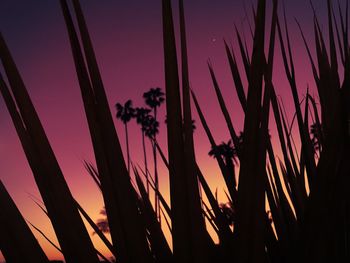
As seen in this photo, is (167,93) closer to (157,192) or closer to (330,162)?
(330,162)

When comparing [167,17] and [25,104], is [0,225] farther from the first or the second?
[167,17]

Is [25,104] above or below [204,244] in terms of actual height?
above

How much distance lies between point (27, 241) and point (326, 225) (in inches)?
13.6

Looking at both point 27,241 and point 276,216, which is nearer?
point 27,241

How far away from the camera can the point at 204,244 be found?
460mm

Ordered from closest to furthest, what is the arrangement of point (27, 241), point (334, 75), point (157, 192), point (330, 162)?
point (27, 241)
point (330, 162)
point (334, 75)
point (157, 192)

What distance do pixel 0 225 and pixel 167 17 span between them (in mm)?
279

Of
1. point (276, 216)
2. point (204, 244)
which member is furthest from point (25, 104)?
point (276, 216)

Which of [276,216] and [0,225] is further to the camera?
[276,216]

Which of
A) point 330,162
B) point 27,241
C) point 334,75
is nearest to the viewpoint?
point 27,241

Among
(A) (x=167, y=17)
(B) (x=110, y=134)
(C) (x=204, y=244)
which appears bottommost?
(C) (x=204, y=244)

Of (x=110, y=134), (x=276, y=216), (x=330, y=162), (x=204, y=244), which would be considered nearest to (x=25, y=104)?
(x=110, y=134)

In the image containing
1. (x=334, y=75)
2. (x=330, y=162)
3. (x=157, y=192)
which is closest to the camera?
(x=330, y=162)

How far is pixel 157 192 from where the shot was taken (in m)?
1.33
